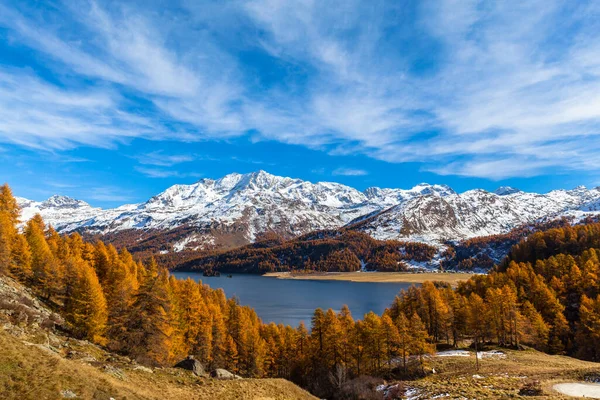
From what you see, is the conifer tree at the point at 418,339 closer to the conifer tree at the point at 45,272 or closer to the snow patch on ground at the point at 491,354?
the snow patch on ground at the point at 491,354

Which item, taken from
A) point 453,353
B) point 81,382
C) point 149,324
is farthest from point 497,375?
point 81,382

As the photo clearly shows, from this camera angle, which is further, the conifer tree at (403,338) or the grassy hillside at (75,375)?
the conifer tree at (403,338)

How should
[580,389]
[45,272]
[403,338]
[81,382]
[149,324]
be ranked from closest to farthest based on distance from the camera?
[81,382] < [580,389] < [149,324] < [45,272] < [403,338]

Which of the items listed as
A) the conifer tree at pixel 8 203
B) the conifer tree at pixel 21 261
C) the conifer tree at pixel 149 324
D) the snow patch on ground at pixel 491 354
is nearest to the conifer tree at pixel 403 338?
the snow patch on ground at pixel 491 354

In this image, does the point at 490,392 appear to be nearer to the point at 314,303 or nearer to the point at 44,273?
the point at 44,273

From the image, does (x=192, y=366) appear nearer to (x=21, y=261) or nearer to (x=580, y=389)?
(x=21, y=261)

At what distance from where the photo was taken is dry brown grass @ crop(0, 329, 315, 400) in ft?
54.0

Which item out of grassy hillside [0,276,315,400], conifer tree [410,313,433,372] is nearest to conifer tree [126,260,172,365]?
grassy hillside [0,276,315,400]

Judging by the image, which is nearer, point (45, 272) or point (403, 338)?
point (45, 272)

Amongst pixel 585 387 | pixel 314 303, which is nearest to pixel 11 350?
pixel 585 387

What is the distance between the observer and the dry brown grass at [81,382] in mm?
16453

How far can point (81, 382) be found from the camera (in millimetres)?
18688

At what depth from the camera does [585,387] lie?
3347 centimetres

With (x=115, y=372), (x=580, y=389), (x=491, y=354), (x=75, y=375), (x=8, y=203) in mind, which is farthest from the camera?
(x=8, y=203)
